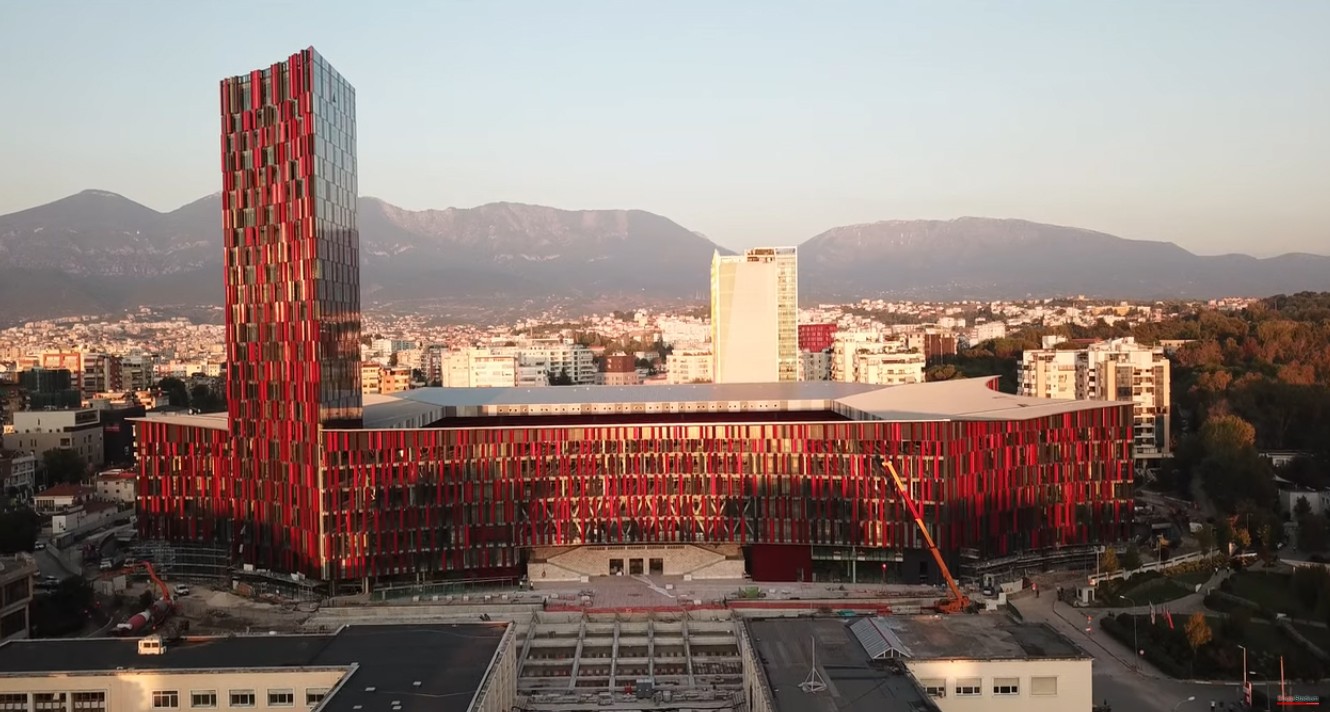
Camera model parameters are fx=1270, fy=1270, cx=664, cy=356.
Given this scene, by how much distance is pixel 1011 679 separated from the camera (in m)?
39.0

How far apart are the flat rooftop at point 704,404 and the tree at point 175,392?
56.1 metres

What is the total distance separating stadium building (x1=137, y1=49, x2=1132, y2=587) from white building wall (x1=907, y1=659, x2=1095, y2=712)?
20861 millimetres

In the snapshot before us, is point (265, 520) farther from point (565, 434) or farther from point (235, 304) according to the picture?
point (565, 434)

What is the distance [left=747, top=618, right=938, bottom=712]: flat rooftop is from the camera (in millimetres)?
35031

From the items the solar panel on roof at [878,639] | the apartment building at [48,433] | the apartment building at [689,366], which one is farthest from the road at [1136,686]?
the apartment building at [689,366]

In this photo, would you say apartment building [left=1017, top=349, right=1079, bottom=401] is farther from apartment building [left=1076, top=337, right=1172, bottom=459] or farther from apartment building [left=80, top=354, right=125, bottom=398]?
apartment building [left=80, top=354, right=125, bottom=398]

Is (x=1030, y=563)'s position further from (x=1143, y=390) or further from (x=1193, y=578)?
(x=1143, y=390)

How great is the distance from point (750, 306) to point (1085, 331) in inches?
2975

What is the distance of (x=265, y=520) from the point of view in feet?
200

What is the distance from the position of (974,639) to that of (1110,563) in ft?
68.8

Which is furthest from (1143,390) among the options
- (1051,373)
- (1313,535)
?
(1313,535)

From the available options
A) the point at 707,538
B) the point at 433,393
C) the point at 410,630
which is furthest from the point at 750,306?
the point at 410,630

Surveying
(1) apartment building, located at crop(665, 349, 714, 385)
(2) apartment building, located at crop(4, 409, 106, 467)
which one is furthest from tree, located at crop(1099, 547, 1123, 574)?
(1) apartment building, located at crop(665, 349, 714, 385)

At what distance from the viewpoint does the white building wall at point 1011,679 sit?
38688 mm
